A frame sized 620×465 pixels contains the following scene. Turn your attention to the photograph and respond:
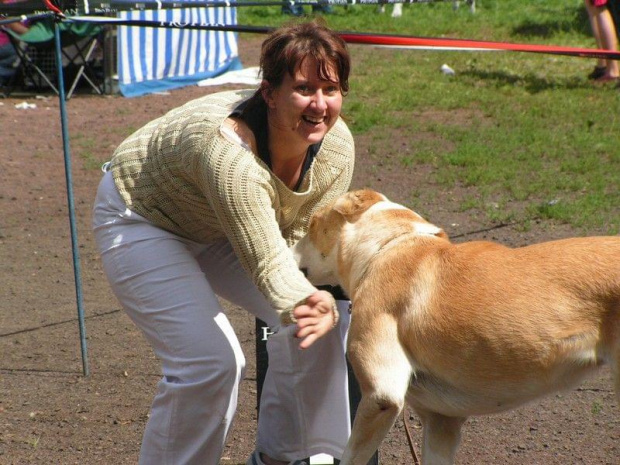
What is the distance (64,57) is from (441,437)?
9.23 meters

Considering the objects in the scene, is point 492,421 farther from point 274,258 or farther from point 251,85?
point 251,85

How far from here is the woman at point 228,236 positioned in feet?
9.50

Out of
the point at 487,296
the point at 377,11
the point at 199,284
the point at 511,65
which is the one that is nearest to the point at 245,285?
the point at 199,284

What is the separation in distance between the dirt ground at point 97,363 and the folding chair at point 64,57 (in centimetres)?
266

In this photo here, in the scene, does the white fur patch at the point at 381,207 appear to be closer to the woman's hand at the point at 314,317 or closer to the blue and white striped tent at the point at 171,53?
the woman's hand at the point at 314,317

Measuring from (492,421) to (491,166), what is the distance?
168 inches

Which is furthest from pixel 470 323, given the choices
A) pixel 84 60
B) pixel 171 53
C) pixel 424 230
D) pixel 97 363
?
pixel 171 53

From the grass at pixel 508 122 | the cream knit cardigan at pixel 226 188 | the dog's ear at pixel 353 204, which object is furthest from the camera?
the grass at pixel 508 122

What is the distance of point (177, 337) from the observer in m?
3.06

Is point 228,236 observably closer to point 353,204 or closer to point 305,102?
point 305,102

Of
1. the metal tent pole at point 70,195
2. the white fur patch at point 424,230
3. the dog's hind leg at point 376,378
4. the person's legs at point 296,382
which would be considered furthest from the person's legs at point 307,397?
the metal tent pole at point 70,195

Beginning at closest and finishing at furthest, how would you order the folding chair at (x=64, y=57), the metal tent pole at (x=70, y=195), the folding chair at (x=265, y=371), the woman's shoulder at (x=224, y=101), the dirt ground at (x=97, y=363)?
the woman's shoulder at (x=224, y=101) → the folding chair at (x=265, y=371) → the dirt ground at (x=97, y=363) → the metal tent pole at (x=70, y=195) → the folding chair at (x=64, y=57)

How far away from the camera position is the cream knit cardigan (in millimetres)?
2871

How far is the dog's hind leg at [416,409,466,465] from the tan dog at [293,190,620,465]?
43 mm
